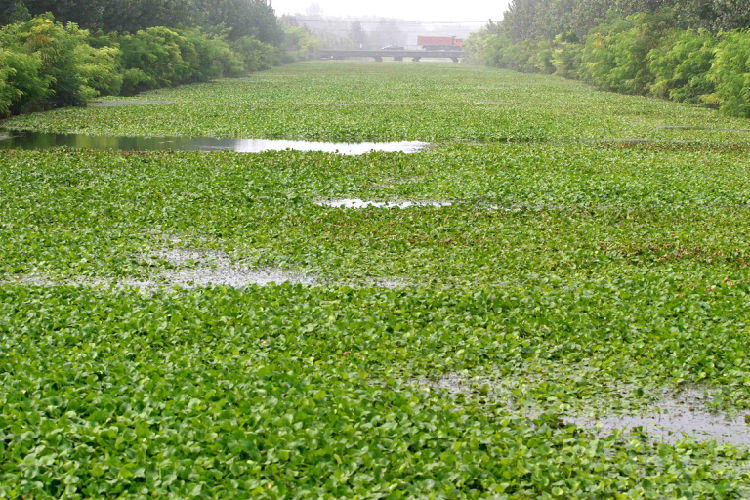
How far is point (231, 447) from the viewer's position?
6.91 metres

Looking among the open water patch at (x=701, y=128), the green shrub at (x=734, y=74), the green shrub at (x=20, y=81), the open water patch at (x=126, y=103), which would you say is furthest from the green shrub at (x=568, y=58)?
the green shrub at (x=20, y=81)

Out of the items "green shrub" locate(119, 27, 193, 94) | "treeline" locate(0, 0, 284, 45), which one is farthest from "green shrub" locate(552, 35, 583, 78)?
"green shrub" locate(119, 27, 193, 94)

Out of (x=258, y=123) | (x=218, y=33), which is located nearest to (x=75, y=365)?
(x=258, y=123)

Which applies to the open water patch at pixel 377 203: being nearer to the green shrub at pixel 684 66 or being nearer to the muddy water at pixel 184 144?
the muddy water at pixel 184 144

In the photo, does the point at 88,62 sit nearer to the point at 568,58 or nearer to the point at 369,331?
the point at 369,331

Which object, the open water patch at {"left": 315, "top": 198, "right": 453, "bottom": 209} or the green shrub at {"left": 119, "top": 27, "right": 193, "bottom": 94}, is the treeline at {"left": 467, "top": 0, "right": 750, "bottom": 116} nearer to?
the open water patch at {"left": 315, "top": 198, "right": 453, "bottom": 209}

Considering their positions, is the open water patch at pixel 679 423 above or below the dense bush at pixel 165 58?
below

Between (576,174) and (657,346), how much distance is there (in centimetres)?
1220

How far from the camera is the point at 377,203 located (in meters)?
18.2

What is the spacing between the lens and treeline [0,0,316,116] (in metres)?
36.7

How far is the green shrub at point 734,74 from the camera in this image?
37125 millimetres

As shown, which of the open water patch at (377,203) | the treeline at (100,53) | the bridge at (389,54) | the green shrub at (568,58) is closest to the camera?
the open water patch at (377,203)

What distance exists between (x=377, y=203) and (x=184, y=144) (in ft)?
40.0

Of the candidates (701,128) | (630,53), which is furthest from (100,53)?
(630,53)
